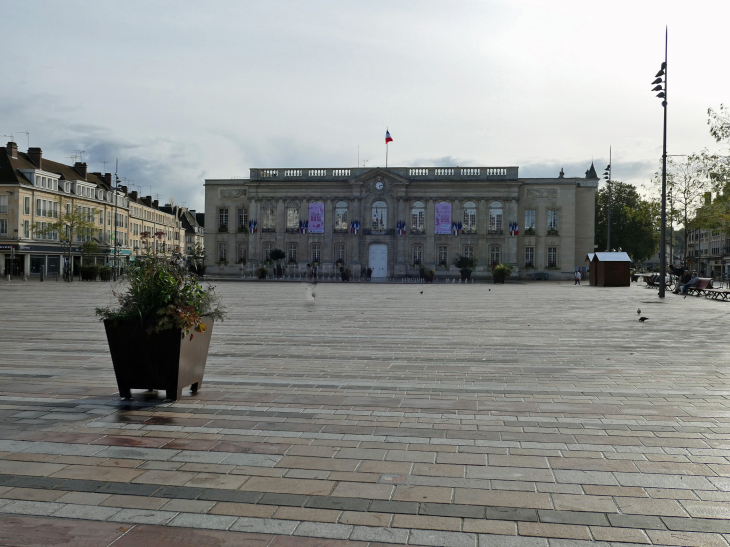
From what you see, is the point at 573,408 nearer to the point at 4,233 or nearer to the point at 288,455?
the point at 288,455

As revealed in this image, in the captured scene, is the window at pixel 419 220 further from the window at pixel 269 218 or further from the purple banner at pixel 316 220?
the window at pixel 269 218

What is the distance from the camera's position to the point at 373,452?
4.93 metres

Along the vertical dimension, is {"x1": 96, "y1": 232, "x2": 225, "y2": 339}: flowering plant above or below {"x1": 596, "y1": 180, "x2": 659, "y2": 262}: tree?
below

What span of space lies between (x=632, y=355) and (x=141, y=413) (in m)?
7.48

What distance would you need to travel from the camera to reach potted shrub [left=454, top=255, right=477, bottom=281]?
6291 cm

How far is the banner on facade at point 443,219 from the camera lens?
2822 inches

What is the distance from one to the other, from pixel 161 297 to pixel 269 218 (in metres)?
69.1

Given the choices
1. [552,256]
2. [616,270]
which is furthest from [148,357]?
[552,256]

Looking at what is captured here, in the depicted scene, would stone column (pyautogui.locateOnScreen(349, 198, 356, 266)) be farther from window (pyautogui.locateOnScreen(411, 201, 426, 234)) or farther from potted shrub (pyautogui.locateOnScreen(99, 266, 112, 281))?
potted shrub (pyautogui.locateOnScreen(99, 266, 112, 281))

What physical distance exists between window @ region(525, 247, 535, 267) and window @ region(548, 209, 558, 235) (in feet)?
8.81

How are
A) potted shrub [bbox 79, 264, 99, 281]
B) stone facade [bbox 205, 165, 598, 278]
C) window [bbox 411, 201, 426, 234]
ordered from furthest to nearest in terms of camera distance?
window [bbox 411, 201, 426, 234]
stone facade [bbox 205, 165, 598, 278]
potted shrub [bbox 79, 264, 99, 281]

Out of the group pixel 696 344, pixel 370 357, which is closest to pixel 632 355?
pixel 696 344

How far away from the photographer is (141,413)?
6.12 m

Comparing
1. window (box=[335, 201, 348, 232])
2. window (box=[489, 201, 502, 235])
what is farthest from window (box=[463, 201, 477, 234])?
window (box=[335, 201, 348, 232])
